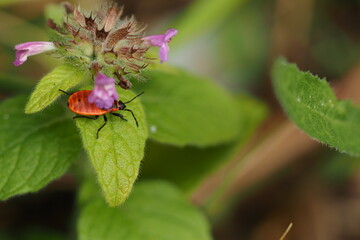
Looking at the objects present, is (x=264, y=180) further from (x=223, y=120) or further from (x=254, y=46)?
(x=254, y=46)

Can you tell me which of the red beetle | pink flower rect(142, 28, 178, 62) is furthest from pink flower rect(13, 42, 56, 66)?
pink flower rect(142, 28, 178, 62)

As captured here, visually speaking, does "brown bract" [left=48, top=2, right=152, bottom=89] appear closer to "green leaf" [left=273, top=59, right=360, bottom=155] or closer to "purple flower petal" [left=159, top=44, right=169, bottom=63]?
"purple flower petal" [left=159, top=44, right=169, bottom=63]

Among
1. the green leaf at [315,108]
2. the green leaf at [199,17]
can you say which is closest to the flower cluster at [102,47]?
the green leaf at [315,108]

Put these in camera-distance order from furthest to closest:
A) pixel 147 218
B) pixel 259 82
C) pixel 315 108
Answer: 1. pixel 259 82
2. pixel 147 218
3. pixel 315 108

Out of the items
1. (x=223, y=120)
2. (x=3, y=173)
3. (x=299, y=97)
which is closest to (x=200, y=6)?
(x=223, y=120)

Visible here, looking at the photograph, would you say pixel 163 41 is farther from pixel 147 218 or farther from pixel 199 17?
pixel 199 17

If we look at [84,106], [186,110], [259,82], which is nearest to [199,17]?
[259,82]
